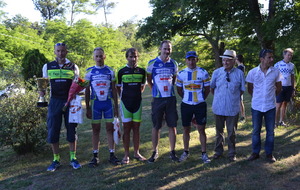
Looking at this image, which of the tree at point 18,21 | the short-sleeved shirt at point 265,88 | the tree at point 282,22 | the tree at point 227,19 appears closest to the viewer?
the short-sleeved shirt at point 265,88

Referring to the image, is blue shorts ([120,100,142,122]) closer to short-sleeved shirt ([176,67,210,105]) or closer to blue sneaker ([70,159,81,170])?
short-sleeved shirt ([176,67,210,105])

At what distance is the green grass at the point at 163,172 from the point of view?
388 centimetres

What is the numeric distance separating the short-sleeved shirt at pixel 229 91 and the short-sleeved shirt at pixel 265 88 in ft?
0.84

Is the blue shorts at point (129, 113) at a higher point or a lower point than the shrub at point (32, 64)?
lower

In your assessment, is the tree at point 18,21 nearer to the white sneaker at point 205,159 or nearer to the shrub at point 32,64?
the shrub at point 32,64

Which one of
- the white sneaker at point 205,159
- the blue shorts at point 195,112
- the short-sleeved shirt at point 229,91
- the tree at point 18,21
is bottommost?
the white sneaker at point 205,159

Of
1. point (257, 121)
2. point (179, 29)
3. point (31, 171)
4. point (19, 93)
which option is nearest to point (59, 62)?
point (19, 93)

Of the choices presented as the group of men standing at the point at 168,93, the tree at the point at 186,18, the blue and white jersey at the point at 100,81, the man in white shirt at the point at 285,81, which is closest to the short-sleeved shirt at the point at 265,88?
the group of men standing at the point at 168,93

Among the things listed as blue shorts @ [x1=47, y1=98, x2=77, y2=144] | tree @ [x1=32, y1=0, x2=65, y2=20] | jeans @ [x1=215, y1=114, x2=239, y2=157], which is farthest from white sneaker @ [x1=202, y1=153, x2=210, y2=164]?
tree @ [x1=32, y1=0, x2=65, y2=20]

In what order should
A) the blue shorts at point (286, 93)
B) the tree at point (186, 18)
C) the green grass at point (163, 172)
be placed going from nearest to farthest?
the green grass at point (163, 172)
the blue shorts at point (286, 93)
the tree at point (186, 18)

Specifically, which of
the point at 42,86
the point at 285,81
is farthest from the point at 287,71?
the point at 42,86

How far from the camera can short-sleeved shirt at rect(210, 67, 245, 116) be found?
462 cm

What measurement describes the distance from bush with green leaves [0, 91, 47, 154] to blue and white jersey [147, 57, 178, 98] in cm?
250

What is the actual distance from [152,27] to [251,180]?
382 inches
